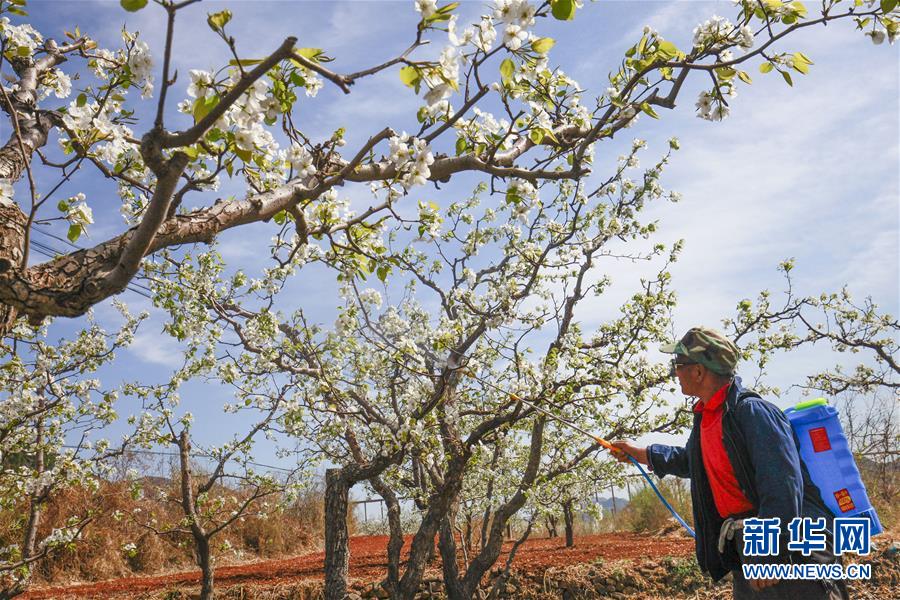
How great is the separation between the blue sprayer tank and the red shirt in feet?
0.92

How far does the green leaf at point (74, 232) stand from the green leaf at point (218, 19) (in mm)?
1418

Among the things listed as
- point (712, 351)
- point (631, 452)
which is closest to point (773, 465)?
point (712, 351)

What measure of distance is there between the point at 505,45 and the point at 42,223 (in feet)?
6.98

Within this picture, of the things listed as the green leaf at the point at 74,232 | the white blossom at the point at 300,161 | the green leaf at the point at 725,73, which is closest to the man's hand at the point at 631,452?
the green leaf at the point at 725,73

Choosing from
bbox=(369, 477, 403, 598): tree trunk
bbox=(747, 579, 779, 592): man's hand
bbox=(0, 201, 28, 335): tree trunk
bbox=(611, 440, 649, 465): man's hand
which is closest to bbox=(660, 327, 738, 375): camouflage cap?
bbox=(611, 440, 649, 465): man's hand

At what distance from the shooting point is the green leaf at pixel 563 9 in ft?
7.55

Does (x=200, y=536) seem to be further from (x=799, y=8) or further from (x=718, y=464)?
(x=799, y=8)

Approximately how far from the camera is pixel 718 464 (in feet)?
8.64

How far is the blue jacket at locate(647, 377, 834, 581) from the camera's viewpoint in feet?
7.52

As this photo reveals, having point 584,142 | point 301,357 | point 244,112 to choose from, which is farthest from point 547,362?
point 244,112

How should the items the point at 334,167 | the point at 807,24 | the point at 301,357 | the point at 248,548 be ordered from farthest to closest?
1. the point at 248,548
2. the point at 301,357
3. the point at 334,167
4. the point at 807,24

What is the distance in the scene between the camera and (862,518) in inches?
95.0

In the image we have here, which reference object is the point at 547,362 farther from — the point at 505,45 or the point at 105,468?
the point at 105,468

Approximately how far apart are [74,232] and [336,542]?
3377 mm
